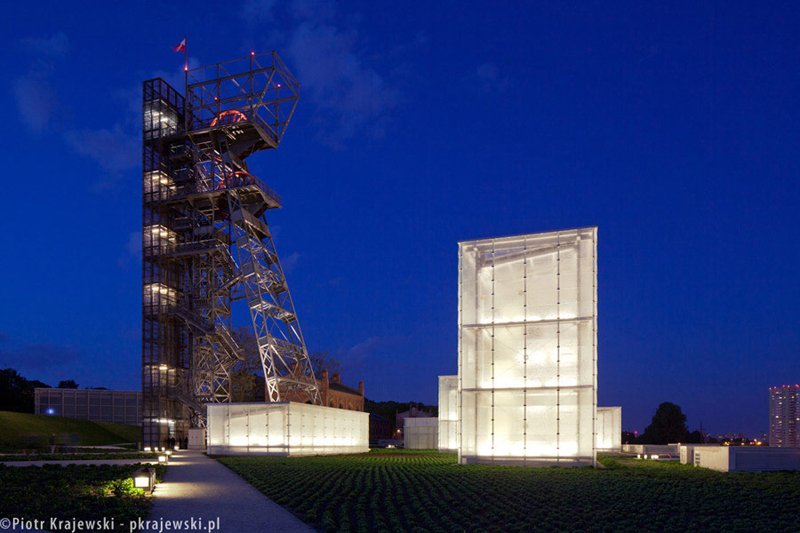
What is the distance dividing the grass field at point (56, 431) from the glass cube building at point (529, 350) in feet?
104

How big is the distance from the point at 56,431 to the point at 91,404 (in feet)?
42.2

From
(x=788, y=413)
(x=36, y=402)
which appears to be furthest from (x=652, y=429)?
(x=36, y=402)

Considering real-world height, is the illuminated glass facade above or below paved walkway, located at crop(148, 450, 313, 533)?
below

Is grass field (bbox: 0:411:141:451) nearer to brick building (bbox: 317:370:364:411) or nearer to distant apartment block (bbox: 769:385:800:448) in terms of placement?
brick building (bbox: 317:370:364:411)

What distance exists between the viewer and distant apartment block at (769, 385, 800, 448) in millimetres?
79375

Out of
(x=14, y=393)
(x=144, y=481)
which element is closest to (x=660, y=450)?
(x=144, y=481)

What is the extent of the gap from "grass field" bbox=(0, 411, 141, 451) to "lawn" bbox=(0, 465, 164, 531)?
27.1 meters

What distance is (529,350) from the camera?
33.6 meters

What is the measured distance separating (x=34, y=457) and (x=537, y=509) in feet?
94.0

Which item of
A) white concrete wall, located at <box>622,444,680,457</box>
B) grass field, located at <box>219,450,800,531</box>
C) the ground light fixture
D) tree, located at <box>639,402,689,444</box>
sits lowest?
tree, located at <box>639,402,689,444</box>

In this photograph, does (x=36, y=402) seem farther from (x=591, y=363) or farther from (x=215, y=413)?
(x=591, y=363)

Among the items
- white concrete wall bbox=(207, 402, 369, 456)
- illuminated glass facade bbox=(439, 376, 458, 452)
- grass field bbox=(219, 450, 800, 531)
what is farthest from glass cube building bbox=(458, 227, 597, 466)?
illuminated glass facade bbox=(439, 376, 458, 452)

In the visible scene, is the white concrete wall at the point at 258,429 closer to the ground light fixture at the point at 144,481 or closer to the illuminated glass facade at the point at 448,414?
the illuminated glass facade at the point at 448,414

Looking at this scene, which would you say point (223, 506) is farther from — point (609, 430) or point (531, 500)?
point (609, 430)
